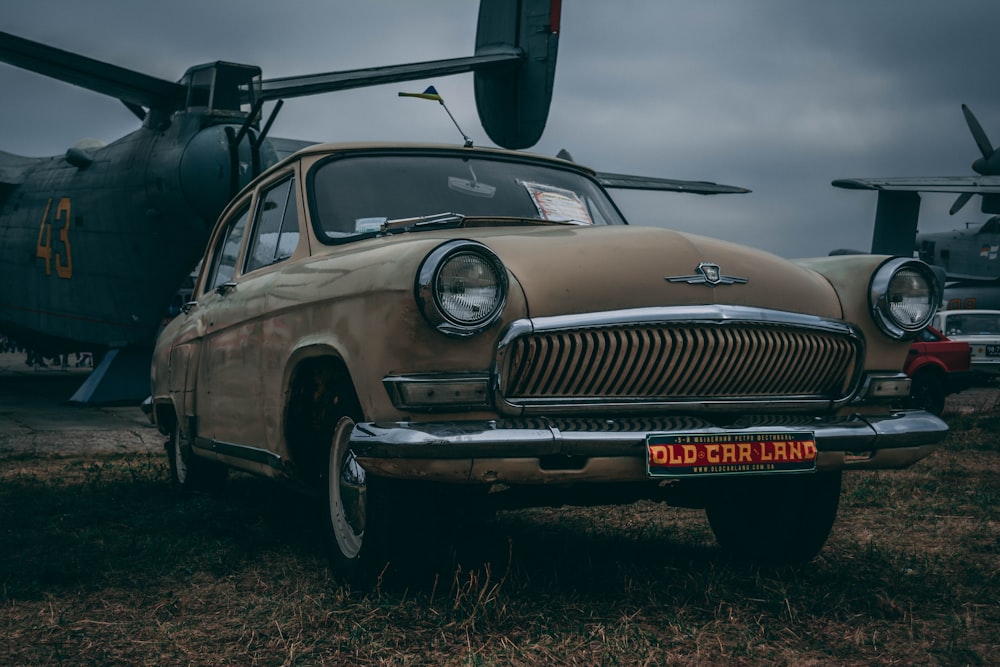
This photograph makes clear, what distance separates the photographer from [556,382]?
3.19 meters

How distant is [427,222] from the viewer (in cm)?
396

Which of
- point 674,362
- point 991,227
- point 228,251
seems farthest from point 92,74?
point 991,227

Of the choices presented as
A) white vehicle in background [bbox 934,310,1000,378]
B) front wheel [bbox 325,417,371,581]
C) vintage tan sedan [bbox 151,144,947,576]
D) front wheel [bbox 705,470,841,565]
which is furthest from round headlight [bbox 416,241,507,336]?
white vehicle in background [bbox 934,310,1000,378]

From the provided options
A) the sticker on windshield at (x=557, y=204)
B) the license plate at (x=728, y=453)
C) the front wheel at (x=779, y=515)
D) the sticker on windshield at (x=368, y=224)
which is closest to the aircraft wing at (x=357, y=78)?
the sticker on windshield at (x=557, y=204)

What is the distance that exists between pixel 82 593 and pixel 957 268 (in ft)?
123

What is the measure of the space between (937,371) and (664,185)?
42.9 ft

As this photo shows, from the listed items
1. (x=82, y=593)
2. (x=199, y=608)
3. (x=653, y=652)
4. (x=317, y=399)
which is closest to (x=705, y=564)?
(x=653, y=652)

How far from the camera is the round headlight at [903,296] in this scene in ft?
12.2

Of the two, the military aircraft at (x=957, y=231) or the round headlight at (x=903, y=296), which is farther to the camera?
the military aircraft at (x=957, y=231)

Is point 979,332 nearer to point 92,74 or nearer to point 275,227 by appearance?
point 92,74

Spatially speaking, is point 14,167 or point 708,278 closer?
point 708,278

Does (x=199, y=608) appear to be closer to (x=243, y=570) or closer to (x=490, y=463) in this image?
(x=243, y=570)

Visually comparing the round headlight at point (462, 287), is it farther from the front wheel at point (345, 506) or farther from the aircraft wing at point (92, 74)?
the aircraft wing at point (92, 74)

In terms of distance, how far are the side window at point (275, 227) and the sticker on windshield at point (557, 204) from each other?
105cm
